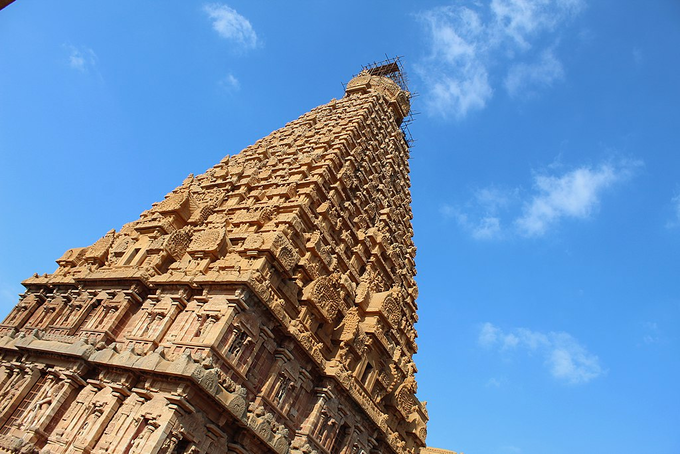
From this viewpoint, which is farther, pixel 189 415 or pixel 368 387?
Answer: pixel 368 387

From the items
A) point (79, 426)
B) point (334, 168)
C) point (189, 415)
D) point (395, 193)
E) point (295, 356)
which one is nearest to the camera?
point (189, 415)

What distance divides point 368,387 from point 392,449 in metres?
3.96

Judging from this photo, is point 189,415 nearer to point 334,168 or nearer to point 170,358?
point 170,358

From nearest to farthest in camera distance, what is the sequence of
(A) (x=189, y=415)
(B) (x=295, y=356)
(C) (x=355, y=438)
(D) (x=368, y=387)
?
(A) (x=189, y=415)
(B) (x=295, y=356)
(C) (x=355, y=438)
(D) (x=368, y=387)

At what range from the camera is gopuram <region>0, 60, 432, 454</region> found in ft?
60.6

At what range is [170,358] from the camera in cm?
1922

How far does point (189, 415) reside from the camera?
1767 cm

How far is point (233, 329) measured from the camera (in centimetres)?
1953

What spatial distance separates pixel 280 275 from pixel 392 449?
1157 cm

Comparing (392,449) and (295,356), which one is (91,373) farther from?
(392,449)

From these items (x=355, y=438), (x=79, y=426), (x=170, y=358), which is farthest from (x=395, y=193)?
(x=79, y=426)

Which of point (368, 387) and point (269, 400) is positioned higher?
point (368, 387)

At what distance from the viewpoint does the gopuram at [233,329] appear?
1848 cm

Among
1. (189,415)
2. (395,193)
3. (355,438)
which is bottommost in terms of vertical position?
(189,415)
